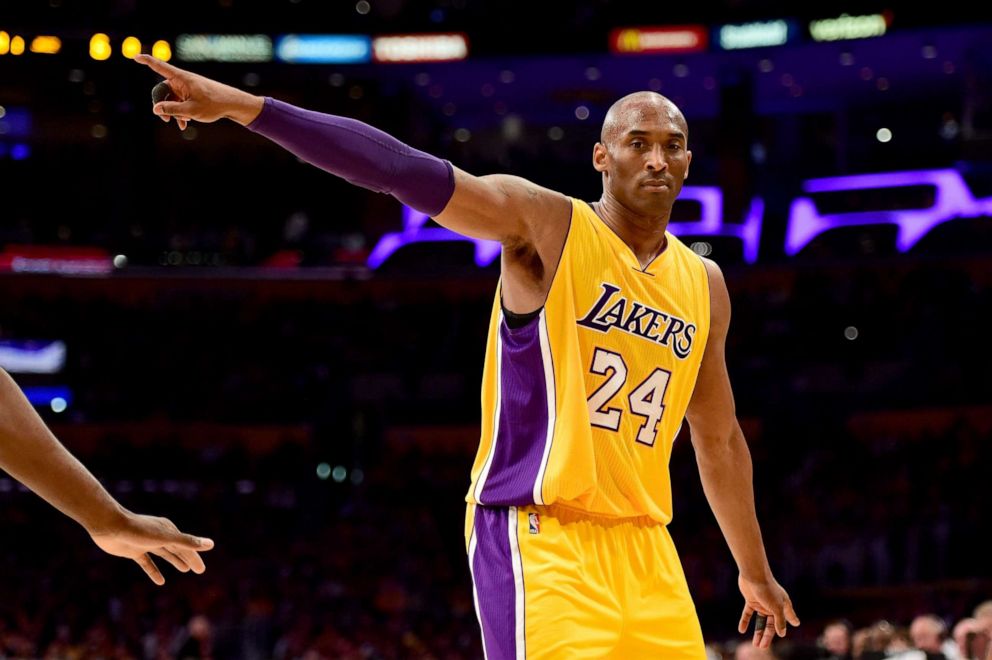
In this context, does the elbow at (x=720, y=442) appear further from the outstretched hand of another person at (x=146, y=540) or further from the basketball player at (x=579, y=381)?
the outstretched hand of another person at (x=146, y=540)

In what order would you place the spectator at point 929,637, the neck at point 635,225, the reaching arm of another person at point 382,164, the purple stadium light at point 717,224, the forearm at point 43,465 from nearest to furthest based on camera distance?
the forearm at point 43,465, the reaching arm of another person at point 382,164, the neck at point 635,225, the spectator at point 929,637, the purple stadium light at point 717,224

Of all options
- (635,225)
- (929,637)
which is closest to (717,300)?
(635,225)

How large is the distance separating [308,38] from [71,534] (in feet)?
34.2

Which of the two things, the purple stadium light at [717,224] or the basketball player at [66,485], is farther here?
the purple stadium light at [717,224]

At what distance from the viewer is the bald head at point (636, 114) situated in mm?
4418

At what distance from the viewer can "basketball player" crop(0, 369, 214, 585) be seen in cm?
301

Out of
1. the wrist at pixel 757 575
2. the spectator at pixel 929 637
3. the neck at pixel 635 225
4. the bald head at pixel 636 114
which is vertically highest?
the bald head at pixel 636 114

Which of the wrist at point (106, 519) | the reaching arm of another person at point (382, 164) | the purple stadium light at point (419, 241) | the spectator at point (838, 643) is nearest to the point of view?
the wrist at point (106, 519)

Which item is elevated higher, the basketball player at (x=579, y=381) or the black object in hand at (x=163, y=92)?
the black object in hand at (x=163, y=92)

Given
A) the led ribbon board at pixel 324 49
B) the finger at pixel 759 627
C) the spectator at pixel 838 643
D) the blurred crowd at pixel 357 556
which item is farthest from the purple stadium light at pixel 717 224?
the finger at pixel 759 627

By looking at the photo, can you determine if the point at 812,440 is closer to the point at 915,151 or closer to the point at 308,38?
the point at 915,151

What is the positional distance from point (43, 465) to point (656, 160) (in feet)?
7.46

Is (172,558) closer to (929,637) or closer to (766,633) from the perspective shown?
(766,633)

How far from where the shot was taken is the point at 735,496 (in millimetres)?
4793
